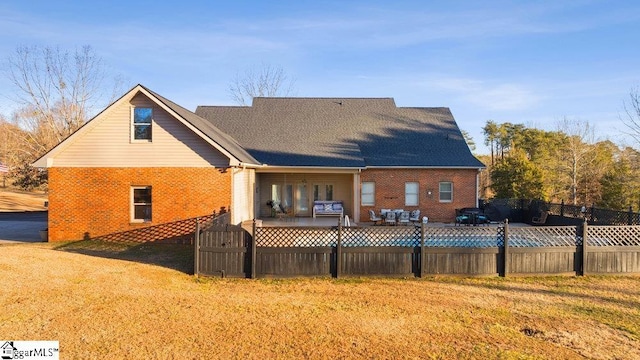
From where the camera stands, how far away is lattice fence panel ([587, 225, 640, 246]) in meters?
10.7

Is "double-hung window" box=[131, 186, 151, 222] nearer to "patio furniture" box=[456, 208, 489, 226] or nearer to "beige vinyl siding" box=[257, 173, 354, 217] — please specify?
"beige vinyl siding" box=[257, 173, 354, 217]

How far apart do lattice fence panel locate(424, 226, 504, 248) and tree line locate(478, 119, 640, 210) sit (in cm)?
1740

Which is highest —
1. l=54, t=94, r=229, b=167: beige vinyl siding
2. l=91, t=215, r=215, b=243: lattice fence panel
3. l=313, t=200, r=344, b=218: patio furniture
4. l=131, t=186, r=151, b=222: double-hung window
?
l=54, t=94, r=229, b=167: beige vinyl siding

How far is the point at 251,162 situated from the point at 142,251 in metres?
5.87

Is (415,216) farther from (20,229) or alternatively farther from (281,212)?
(20,229)

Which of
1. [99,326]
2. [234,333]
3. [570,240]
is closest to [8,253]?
[99,326]

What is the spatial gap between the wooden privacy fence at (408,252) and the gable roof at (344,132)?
29.1 ft

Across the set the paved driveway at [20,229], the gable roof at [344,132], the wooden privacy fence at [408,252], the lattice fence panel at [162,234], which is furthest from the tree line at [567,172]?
the paved driveway at [20,229]

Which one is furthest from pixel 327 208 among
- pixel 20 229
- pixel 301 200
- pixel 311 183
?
pixel 20 229

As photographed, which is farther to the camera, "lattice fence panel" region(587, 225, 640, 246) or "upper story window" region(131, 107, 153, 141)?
"upper story window" region(131, 107, 153, 141)

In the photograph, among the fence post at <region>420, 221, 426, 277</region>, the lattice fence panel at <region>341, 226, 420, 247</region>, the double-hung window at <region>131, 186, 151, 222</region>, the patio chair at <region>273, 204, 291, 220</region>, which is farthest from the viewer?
the patio chair at <region>273, 204, 291, 220</region>

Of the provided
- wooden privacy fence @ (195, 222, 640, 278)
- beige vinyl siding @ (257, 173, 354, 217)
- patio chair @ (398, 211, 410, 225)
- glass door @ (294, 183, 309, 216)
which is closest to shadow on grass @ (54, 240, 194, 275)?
wooden privacy fence @ (195, 222, 640, 278)

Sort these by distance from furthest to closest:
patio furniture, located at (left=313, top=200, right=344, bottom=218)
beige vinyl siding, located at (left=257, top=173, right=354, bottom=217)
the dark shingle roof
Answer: beige vinyl siding, located at (left=257, top=173, right=354, bottom=217) → patio furniture, located at (left=313, top=200, right=344, bottom=218) → the dark shingle roof

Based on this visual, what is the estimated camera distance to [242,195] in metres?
16.8
